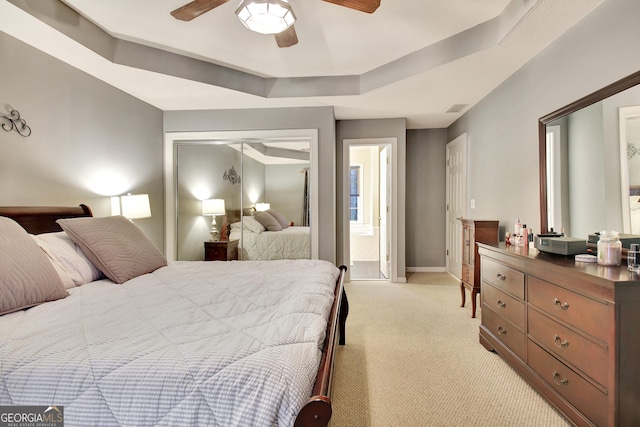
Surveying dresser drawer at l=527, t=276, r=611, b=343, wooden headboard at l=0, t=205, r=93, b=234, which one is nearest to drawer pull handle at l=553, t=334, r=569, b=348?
dresser drawer at l=527, t=276, r=611, b=343

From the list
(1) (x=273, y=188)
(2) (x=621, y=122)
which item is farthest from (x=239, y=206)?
(2) (x=621, y=122)

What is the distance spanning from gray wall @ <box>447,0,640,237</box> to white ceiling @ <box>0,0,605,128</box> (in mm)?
135

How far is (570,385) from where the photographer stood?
5.13 ft

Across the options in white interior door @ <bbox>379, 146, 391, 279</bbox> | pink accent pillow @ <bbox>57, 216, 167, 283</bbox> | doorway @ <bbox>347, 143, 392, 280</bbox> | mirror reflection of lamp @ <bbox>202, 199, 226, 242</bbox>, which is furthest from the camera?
doorway @ <bbox>347, 143, 392, 280</bbox>

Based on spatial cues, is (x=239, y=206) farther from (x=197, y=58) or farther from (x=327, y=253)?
(x=197, y=58)

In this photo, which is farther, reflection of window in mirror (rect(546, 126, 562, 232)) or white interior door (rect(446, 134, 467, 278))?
white interior door (rect(446, 134, 467, 278))

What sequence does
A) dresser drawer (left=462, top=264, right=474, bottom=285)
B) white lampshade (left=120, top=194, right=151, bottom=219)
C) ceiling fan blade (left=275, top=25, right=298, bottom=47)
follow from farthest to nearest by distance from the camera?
dresser drawer (left=462, top=264, right=474, bottom=285)
white lampshade (left=120, top=194, right=151, bottom=219)
ceiling fan blade (left=275, top=25, right=298, bottom=47)

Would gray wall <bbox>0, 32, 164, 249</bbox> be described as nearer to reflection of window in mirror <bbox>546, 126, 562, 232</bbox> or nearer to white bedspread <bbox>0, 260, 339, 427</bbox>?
white bedspread <bbox>0, 260, 339, 427</bbox>

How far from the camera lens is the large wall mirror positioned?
4.08m

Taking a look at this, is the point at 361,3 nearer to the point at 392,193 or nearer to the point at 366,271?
the point at 392,193

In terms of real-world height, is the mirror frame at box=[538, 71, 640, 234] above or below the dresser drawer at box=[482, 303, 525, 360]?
above

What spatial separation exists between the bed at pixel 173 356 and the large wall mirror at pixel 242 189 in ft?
7.88

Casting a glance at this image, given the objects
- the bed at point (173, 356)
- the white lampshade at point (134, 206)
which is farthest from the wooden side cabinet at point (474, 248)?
the white lampshade at point (134, 206)

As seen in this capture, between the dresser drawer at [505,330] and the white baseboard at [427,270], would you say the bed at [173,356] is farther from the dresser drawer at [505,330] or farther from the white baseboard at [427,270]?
the white baseboard at [427,270]
